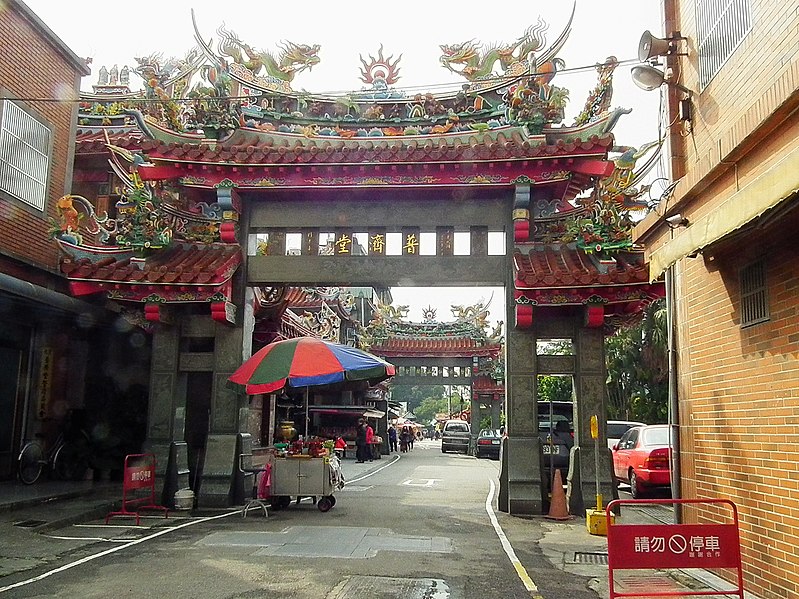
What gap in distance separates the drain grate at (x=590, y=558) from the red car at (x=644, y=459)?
5099 mm

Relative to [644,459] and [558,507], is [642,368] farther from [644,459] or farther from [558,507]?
[558,507]

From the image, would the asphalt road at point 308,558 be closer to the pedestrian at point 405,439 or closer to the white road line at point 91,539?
the white road line at point 91,539

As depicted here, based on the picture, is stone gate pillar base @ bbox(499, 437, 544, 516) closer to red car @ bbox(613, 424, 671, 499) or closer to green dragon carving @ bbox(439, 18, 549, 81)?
red car @ bbox(613, 424, 671, 499)

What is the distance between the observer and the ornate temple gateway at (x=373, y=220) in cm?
1219

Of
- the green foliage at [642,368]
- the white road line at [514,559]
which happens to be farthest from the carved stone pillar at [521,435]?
the green foliage at [642,368]

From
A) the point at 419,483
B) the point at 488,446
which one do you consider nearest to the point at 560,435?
the point at 419,483

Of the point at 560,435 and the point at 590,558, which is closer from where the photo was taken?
the point at 590,558

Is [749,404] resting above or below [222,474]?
above

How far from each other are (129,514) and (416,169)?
7.41 meters

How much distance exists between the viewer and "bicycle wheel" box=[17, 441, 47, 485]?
13.7m

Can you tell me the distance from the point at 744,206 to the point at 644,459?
1094 centimetres

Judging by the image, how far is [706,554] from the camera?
5551 mm

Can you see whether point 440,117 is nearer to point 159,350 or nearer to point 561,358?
point 561,358

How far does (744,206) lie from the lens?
16.6 feet
